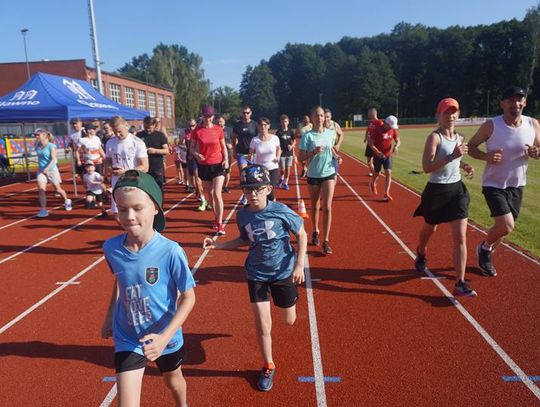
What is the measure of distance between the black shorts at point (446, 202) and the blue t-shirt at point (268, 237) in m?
2.27

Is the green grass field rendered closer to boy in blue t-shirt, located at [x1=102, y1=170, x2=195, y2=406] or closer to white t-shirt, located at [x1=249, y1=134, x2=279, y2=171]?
white t-shirt, located at [x1=249, y1=134, x2=279, y2=171]

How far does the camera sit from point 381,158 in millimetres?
9844

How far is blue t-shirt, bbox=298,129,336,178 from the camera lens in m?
6.16

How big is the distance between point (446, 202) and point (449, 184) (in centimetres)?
21

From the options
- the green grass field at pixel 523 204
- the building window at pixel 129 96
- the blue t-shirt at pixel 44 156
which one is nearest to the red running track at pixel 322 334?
the green grass field at pixel 523 204

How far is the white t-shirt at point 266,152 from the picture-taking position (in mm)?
7746

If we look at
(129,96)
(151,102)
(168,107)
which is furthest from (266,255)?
(168,107)

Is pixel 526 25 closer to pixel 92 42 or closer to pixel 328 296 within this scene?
pixel 92 42

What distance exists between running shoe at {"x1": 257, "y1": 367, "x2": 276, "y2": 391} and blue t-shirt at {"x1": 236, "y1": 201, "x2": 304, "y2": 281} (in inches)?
29.3

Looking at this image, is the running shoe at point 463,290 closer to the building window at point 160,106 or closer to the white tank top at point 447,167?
the white tank top at point 447,167

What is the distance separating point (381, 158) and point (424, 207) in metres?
5.13

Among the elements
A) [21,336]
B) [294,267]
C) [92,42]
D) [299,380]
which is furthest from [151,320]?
[92,42]

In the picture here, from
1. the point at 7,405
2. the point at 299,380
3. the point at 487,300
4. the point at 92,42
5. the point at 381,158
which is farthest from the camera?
the point at 92,42

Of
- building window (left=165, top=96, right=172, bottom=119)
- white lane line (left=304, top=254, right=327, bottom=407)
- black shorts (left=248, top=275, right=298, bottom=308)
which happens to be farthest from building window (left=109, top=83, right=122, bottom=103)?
black shorts (left=248, top=275, right=298, bottom=308)
